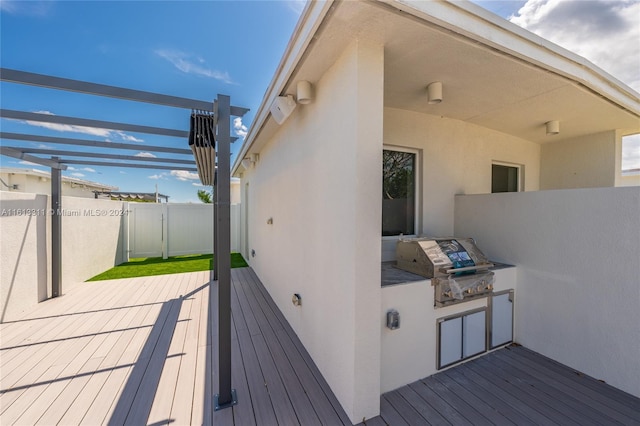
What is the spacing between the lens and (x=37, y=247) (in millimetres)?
4559

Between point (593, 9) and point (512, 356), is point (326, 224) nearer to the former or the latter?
point (512, 356)

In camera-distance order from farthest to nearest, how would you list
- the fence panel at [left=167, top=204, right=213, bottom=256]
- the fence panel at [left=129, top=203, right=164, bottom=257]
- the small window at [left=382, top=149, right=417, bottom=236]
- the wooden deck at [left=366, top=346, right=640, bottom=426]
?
the fence panel at [left=167, top=204, right=213, bottom=256] → the fence panel at [left=129, top=203, right=164, bottom=257] → the small window at [left=382, top=149, right=417, bottom=236] → the wooden deck at [left=366, top=346, right=640, bottom=426]

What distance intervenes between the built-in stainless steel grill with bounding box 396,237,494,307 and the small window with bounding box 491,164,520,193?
241 cm

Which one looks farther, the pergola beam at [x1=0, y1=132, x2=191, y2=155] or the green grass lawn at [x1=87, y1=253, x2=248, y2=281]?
the green grass lawn at [x1=87, y1=253, x2=248, y2=281]

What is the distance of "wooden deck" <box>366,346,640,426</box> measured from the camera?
2.06 m

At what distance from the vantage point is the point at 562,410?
2156 mm

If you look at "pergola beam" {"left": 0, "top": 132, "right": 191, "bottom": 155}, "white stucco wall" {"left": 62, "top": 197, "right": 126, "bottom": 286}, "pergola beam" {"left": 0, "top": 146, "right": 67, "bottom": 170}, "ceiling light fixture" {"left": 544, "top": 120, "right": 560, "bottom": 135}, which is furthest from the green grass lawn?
"ceiling light fixture" {"left": 544, "top": 120, "right": 560, "bottom": 135}

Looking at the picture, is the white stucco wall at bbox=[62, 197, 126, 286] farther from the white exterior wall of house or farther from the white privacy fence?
the white exterior wall of house

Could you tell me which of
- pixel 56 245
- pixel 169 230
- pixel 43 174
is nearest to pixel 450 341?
pixel 56 245

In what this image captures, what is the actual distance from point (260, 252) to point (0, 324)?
167 inches

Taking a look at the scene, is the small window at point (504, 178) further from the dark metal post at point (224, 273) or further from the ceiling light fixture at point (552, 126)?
the dark metal post at point (224, 273)

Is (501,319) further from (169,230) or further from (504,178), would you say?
(169,230)

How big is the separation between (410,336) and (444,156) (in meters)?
2.84

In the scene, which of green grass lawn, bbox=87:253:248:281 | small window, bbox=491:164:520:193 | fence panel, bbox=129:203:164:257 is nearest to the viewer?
small window, bbox=491:164:520:193
